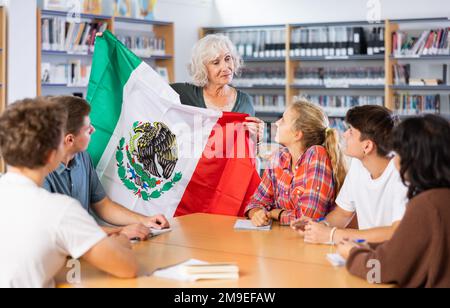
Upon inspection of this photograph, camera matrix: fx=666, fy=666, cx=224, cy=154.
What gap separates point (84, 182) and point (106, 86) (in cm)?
80

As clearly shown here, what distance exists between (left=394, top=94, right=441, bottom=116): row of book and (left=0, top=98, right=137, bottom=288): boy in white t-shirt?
6837 mm

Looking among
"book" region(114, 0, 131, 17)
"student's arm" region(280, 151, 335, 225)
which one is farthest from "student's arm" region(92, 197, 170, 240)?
"book" region(114, 0, 131, 17)

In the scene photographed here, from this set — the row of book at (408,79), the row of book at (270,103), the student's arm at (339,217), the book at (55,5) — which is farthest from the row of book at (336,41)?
the student's arm at (339,217)

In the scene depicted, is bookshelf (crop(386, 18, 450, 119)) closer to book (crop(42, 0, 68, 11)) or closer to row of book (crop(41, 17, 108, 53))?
row of book (crop(41, 17, 108, 53))

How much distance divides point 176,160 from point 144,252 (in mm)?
1231

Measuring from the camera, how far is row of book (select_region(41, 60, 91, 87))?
7629 mm

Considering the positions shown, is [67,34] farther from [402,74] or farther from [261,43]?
[402,74]

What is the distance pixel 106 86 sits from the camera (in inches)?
146

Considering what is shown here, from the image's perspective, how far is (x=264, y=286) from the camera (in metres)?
2.11

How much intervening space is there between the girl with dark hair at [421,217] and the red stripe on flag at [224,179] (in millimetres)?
1626

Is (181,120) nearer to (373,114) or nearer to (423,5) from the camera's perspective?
(373,114)

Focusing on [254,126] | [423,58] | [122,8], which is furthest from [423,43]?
[254,126]

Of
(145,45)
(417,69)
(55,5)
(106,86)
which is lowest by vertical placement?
(106,86)

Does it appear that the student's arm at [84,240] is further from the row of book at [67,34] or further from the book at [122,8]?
the book at [122,8]
